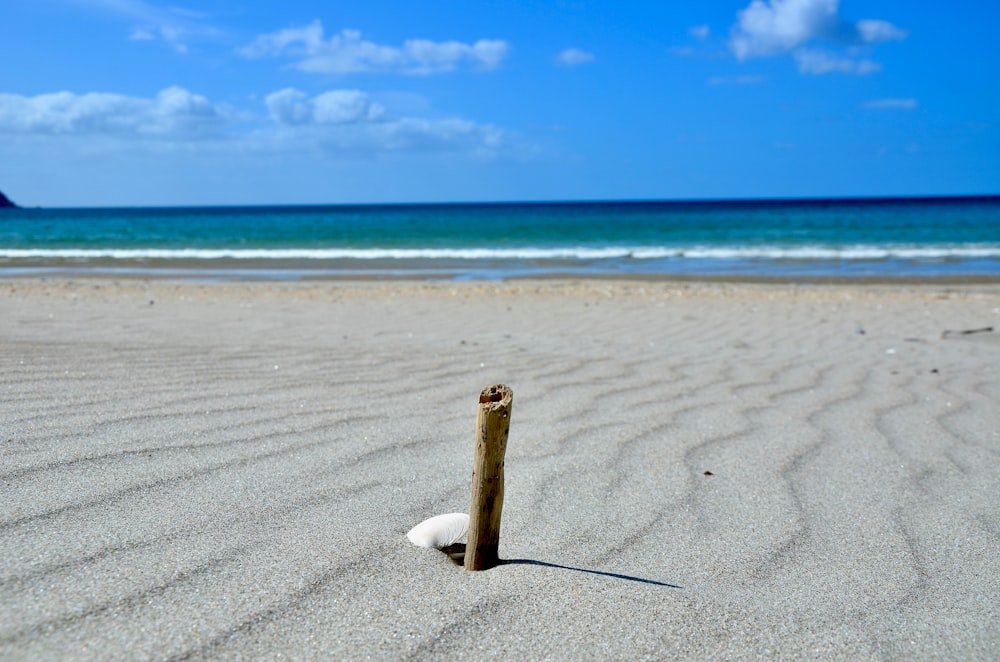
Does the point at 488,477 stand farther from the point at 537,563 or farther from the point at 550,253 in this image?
the point at 550,253

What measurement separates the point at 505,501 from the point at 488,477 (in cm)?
81

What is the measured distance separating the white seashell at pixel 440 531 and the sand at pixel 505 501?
5 cm

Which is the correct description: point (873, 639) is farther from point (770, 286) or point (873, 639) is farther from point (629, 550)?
point (770, 286)

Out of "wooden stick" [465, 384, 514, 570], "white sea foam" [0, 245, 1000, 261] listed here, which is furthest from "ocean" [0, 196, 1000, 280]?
"wooden stick" [465, 384, 514, 570]

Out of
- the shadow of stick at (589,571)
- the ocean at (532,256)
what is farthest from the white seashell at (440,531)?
the ocean at (532,256)

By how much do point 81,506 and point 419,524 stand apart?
3.15 ft

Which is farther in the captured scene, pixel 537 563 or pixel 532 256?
pixel 532 256

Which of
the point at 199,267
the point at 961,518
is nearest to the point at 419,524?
the point at 961,518

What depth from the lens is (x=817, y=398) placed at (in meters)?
4.69

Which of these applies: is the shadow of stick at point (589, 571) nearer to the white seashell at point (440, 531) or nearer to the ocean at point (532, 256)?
the white seashell at point (440, 531)

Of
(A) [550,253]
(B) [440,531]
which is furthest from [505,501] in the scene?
(A) [550,253]

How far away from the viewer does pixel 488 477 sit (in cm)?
213

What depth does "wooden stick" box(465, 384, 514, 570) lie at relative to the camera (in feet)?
6.73

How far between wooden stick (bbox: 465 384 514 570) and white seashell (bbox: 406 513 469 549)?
0.32 ft
